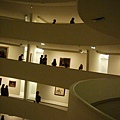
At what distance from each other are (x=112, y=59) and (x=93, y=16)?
9015 millimetres

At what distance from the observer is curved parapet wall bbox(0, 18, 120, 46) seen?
44.0 ft

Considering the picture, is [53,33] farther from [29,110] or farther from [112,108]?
[112,108]

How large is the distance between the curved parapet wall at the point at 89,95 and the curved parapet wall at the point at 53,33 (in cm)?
321

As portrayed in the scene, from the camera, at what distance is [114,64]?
16.2 m

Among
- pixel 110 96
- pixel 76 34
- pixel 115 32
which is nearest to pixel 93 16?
pixel 115 32

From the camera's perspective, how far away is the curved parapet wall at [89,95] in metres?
5.71

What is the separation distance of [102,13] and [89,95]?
108 inches

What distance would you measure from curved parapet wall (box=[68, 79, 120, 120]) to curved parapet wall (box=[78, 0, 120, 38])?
1.88m

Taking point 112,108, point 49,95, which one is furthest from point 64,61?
point 112,108

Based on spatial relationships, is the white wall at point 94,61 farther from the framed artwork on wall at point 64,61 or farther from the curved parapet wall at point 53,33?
the framed artwork on wall at point 64,61

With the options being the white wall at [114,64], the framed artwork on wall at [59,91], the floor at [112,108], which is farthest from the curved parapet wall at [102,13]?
the framed artwork on wall at [59,91]

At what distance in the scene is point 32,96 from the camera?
18.8 m

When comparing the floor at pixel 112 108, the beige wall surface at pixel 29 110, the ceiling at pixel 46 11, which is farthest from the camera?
the ceiling at pixel 46 11

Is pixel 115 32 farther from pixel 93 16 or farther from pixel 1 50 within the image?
pixel 1 50
